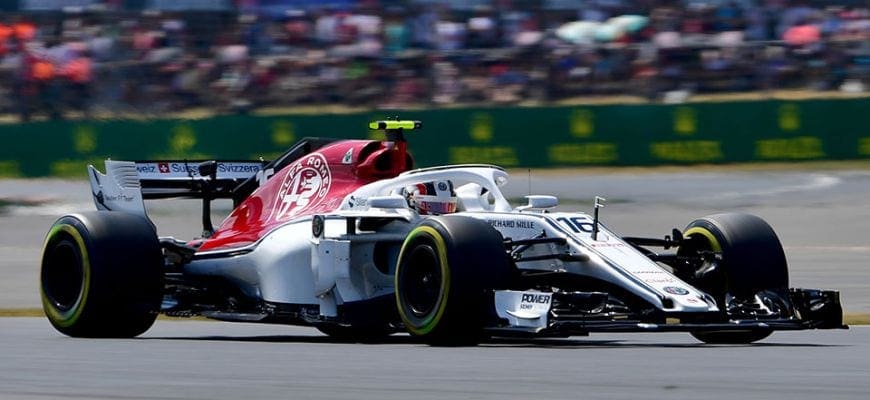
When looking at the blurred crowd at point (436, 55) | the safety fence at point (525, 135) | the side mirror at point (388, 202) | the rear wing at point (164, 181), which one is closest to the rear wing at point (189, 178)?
the rear wing at point (164, 181)

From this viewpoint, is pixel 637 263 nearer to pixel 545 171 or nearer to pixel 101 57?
pixel 545 171

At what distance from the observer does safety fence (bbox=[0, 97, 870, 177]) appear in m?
23.6

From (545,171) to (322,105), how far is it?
11.2 feet

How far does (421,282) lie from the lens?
9.52 meters

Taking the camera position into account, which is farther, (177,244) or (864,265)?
(864,265)

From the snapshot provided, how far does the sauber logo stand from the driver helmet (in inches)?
25.8

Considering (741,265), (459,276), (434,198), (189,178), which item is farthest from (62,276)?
(741,265)

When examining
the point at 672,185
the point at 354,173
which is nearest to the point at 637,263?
the point at 354,173

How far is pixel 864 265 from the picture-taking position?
679 inches

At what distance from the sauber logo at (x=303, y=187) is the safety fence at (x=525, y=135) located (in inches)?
481

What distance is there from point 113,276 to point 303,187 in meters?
1.43

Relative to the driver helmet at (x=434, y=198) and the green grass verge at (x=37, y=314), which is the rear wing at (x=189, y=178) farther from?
the driver helmet at (x=434, y=198)

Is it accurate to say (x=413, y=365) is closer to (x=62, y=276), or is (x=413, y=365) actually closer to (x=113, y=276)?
(x=113, y=276)

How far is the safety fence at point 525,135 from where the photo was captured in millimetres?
23578
